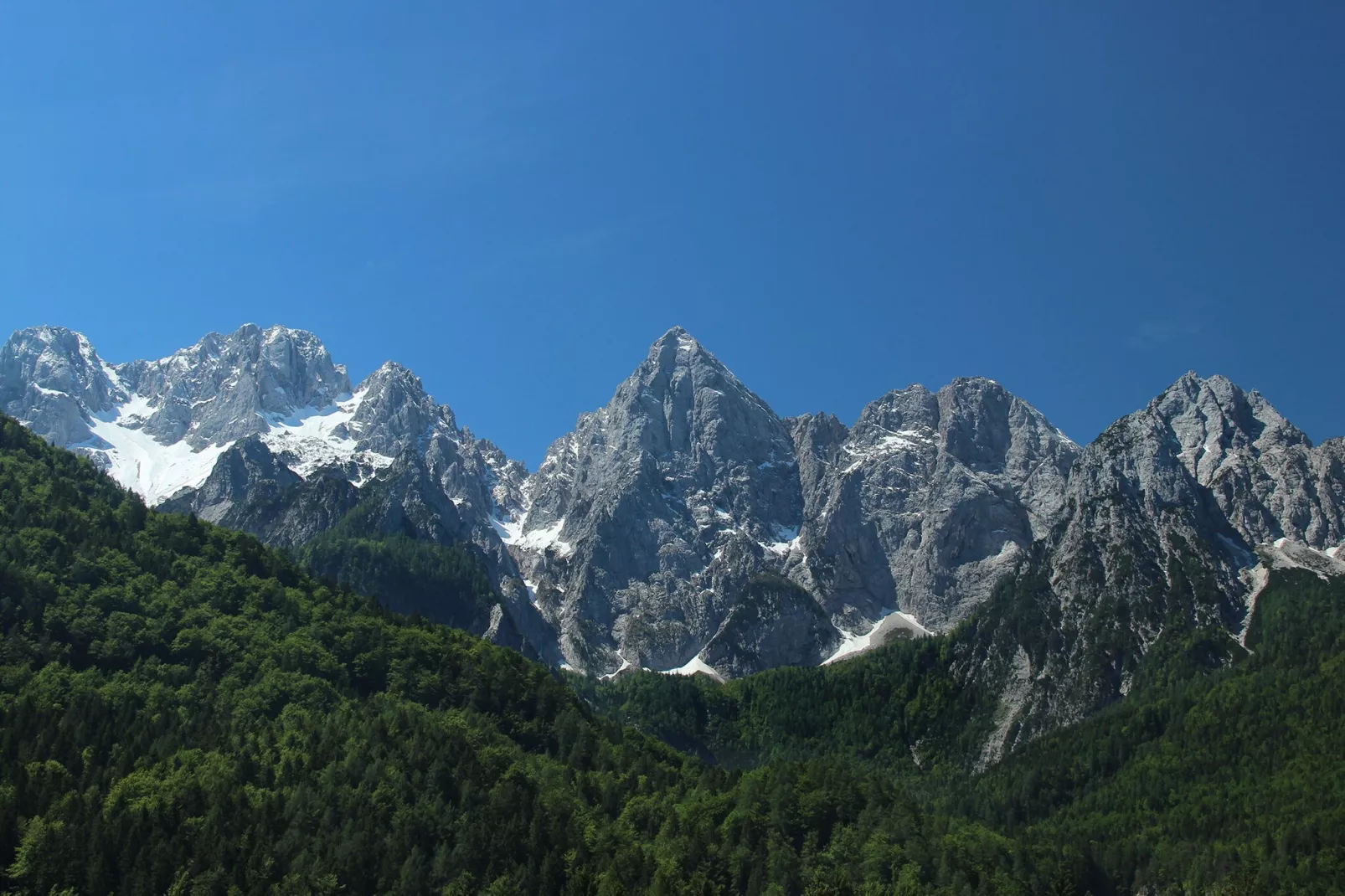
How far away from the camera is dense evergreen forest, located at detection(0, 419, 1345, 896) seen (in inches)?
4449

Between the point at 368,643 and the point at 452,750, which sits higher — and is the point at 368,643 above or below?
above

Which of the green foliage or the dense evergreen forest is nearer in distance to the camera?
the green foliage

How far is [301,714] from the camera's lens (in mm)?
144375

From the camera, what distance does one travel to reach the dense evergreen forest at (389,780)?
113000mm

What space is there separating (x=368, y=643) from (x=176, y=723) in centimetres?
3578

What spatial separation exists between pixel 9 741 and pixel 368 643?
181ft

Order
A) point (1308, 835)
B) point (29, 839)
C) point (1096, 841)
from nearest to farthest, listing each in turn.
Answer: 1. point (29, 839)
2. point (1308, 835)
3. point (1096, 841)

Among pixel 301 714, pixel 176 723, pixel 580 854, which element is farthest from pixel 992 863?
pixel 176 723

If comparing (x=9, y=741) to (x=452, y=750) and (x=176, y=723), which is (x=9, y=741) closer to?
(x=176, y=723)

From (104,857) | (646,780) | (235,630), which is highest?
(235,630)

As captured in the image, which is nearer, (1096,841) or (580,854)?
(580,854)

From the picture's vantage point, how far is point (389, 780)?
420ft

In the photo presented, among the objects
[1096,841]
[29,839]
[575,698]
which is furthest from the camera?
[1096,841]

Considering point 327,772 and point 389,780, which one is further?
point 327,772
